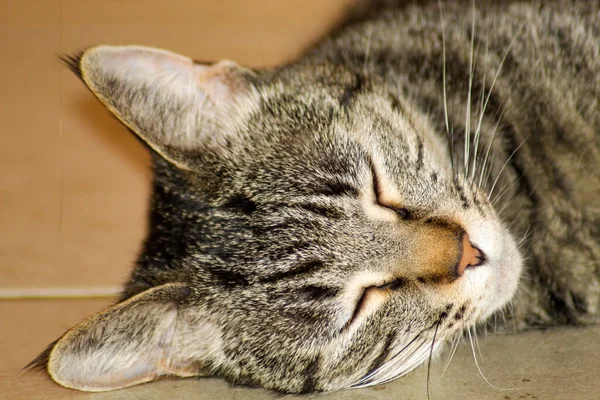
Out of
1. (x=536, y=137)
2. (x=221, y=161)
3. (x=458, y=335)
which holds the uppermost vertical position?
(x=536, y=137)

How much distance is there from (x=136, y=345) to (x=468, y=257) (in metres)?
0.82

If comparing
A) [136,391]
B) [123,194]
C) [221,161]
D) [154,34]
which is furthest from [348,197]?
[154,34]

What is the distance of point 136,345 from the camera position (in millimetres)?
1581

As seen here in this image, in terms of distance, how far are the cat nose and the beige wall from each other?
1500 mm

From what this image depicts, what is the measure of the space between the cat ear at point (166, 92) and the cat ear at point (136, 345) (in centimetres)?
36

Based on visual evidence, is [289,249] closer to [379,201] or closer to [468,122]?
[379,201]

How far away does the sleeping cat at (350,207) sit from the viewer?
5.01 ft

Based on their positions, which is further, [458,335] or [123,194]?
[123,194]

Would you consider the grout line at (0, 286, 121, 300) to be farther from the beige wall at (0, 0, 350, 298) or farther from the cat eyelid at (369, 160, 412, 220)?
the cat eyelid at (369, 160, 412, 220)

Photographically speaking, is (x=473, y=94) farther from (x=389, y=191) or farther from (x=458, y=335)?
(x=458, y=335)

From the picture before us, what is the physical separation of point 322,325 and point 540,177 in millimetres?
740

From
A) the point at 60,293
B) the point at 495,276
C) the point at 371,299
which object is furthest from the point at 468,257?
the point at 60,293

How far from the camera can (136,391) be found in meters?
1.65

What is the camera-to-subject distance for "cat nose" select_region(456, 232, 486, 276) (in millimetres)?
1495
